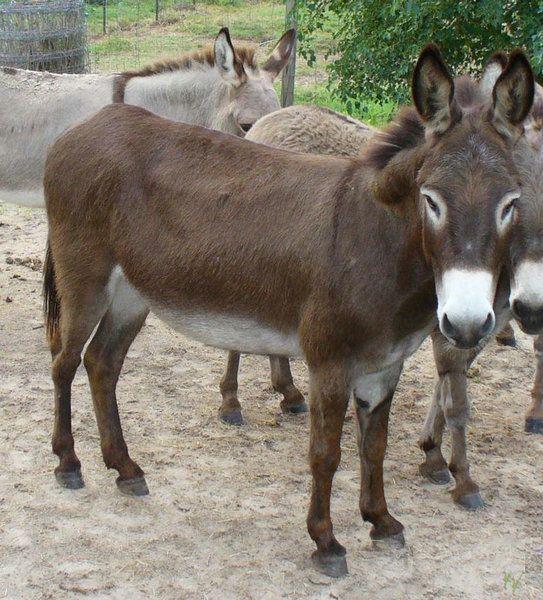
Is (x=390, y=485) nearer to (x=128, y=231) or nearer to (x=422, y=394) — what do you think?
(x=422, y=394)

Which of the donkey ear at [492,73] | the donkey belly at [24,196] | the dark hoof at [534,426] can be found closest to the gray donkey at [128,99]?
the donkey belly at [24,196]

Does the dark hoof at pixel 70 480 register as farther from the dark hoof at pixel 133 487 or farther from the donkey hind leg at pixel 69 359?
the dark hoof at pixel 133 487

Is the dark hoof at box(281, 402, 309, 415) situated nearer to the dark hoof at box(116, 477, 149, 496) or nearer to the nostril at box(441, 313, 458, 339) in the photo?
the dark hoof at box(116, 477, 149, 496)

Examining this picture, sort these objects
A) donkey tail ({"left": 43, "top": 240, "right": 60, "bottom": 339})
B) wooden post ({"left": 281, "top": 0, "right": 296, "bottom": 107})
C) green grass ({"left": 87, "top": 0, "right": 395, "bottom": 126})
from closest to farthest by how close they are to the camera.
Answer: donkey tail ({"left": 43, "top": 240, "right": 60, "bottom": 339}) < wooden post ({"left": 281, "top": 0, "right": 296, "bottom": 107}) < green grass ({"left": 87, "top": 0, "right": 395, "bottom": 126})

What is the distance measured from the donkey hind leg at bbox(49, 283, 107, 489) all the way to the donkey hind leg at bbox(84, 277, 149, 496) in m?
0.10

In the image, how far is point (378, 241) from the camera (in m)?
3.06

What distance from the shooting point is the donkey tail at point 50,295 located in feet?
13.1

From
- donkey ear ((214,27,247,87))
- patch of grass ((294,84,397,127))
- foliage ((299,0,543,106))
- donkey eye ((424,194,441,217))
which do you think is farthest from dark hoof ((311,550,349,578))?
patch of grass ((294,84,397,127))

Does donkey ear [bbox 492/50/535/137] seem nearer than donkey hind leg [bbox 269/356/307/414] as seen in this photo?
Yes

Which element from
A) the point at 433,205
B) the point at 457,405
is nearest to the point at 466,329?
the point at 433,205

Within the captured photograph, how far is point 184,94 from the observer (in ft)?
19.2

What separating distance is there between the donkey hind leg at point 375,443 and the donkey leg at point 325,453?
0.55 ft

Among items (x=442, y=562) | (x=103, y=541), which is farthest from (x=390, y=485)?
(x=103, y=541)

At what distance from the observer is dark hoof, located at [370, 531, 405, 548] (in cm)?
354
